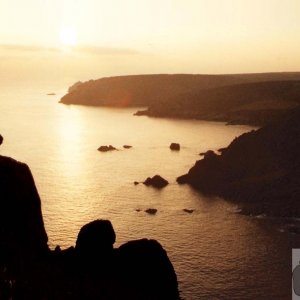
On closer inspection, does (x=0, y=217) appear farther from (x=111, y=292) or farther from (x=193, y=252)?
(x=193, y=252)

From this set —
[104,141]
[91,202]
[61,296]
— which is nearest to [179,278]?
[61,296]

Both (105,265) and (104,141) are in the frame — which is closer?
(105,265)

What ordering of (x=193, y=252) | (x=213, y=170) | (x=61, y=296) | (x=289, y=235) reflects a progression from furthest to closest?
(x=213, y=170) < (x=289, y=235) < (x=193, y=252) < (x=61, y=296)

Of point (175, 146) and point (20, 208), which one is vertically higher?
point (175, 146)

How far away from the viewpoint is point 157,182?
125688mm

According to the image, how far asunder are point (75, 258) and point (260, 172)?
3342 inches

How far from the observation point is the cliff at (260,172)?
114062 mm

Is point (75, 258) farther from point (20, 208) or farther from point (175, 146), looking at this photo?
point (175, 146)

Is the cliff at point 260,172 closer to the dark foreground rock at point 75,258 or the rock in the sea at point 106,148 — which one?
the rock in the sea at point 106,148

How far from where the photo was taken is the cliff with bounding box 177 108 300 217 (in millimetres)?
114062

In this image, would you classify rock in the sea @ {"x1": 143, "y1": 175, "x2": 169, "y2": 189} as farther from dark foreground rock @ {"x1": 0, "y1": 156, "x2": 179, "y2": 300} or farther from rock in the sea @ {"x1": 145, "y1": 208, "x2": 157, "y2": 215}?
dark foreground rock @ {"x1": 0, "y1": 156, "x2": 179, "y2": 300}

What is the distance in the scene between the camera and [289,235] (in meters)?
91.2

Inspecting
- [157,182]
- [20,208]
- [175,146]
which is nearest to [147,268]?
[20,208]

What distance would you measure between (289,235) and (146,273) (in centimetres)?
4359
